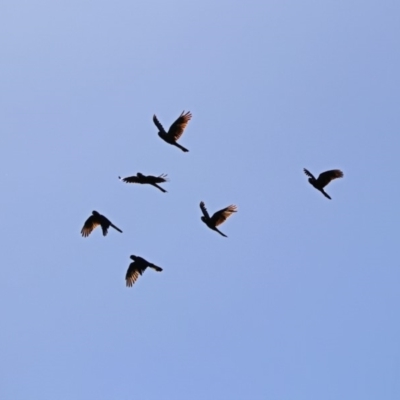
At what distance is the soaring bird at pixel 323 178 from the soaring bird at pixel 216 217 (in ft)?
12.0

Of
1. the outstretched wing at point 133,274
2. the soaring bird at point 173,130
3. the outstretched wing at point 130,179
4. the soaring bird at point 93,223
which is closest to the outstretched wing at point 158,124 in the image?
the soaring bird at point 173,130

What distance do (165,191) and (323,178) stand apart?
688cm

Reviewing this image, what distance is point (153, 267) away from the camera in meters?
51.1

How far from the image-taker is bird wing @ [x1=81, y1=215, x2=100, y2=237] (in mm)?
53875

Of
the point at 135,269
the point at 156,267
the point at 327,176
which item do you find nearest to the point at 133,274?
the point at 135,269

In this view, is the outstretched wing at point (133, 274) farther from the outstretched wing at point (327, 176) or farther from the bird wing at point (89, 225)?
the outstretched wing at point (327, 176)

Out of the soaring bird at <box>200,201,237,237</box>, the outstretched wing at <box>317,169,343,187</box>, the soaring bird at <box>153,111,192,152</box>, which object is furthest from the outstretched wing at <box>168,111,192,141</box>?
the outstretched wing at <box>317,169,343,187</box>

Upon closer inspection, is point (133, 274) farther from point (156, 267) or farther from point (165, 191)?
point (165, 191)

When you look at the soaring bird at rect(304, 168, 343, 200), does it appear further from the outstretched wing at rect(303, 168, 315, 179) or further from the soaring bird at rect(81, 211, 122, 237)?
the soaring bird at rect(81, 211, 122, 237)

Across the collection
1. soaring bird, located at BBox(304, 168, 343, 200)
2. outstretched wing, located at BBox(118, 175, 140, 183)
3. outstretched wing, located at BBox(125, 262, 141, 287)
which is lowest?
outstretched wing, located at BBox(125, 262, 141, 287)

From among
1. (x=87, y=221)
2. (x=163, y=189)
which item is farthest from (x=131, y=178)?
(x=87, y=221)

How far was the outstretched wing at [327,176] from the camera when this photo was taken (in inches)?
1961

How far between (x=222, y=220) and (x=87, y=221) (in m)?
7.36

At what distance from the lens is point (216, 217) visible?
4988cm
